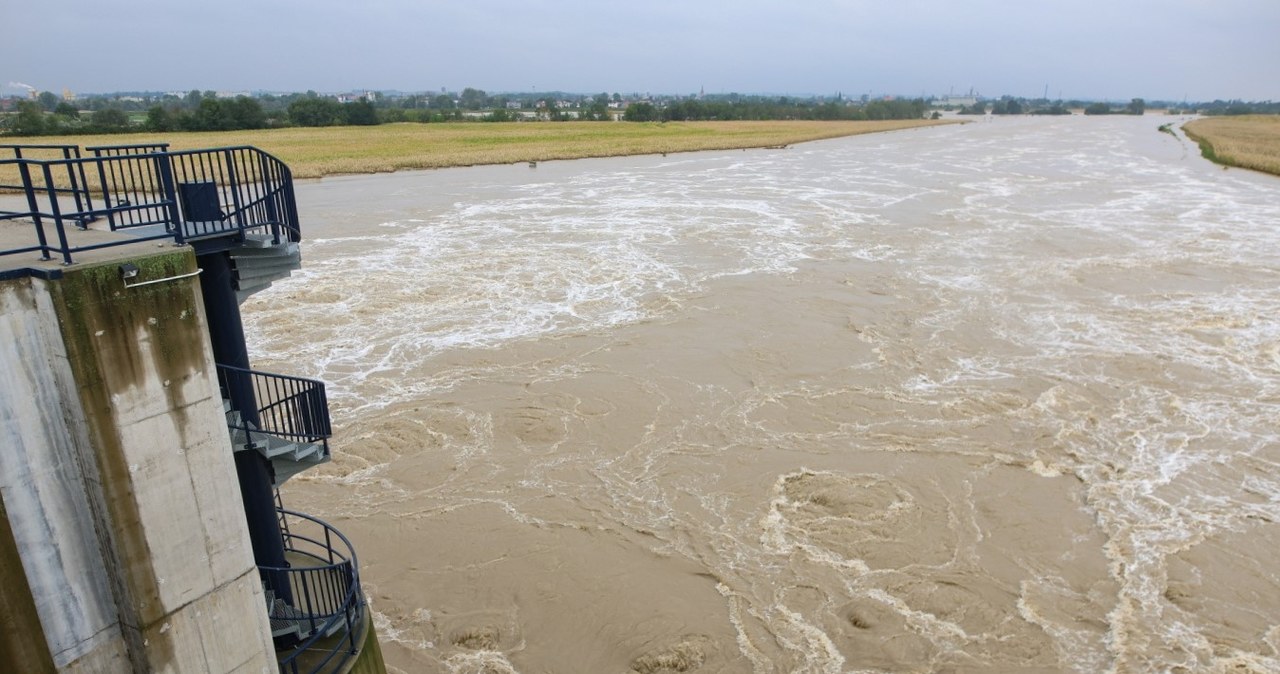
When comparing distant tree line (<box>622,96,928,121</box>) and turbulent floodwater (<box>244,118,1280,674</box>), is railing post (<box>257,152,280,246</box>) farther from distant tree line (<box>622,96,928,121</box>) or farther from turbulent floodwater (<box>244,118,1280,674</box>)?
distant tree line (<box>622,96,928,121</box>)

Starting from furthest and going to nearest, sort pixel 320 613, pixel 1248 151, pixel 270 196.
→ 1. pixel 1248 151
2. pixel 320 613
3. pixel 270 196

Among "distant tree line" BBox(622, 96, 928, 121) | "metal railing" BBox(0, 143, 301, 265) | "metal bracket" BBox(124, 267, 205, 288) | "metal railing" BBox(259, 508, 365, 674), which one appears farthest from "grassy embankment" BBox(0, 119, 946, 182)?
"metal bracket" BBox(124, 267, 205, 288)

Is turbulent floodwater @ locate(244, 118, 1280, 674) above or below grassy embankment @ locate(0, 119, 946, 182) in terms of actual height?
below

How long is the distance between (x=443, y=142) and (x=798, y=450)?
213 feet

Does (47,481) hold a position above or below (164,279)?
below

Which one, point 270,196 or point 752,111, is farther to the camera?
point 752,111

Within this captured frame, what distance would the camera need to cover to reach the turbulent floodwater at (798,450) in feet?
30.9

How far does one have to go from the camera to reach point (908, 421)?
1451cm

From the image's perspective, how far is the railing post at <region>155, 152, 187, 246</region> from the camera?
5664 mm

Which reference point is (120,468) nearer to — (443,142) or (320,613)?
(320,613)

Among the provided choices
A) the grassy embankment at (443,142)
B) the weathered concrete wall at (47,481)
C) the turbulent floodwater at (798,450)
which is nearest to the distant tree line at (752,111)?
the grassy embankment at (443,142)

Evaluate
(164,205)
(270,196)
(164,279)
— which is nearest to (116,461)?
(164,279)

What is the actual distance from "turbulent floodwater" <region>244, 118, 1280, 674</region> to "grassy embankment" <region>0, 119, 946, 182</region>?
29075 millimetres

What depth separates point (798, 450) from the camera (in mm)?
13508
